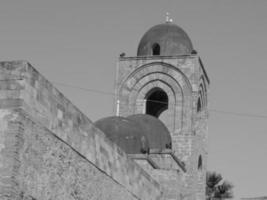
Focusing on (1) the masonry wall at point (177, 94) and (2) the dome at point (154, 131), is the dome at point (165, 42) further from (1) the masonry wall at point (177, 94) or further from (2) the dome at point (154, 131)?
(2) the dome at point (154, 131)

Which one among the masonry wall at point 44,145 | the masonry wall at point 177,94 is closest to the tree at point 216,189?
the masonry wall at point 177,94

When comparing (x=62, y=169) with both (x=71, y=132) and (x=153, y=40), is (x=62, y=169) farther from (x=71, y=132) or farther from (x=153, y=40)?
(x=153, y=40)

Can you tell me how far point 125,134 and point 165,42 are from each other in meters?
10.5

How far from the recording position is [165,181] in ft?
65.9

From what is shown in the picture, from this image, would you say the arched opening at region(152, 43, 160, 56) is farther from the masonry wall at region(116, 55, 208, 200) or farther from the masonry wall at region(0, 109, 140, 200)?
the masonry wall at region(0, 109, 140, 200)

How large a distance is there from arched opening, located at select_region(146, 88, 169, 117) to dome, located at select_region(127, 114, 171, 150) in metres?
5.28

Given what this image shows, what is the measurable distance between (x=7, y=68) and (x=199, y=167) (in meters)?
22.7

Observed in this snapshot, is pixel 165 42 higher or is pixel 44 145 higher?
pixel 165 42

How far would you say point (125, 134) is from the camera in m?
22.4

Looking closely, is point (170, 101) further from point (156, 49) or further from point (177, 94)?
point (156, 49)

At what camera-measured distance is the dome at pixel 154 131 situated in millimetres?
26453

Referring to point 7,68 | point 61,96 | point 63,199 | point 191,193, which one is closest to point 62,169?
point 63,199

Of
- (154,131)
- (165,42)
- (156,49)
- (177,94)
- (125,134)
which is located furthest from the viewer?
(156,49)

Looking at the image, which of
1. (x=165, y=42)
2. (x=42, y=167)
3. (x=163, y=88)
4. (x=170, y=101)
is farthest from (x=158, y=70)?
(x=42, y=167)
